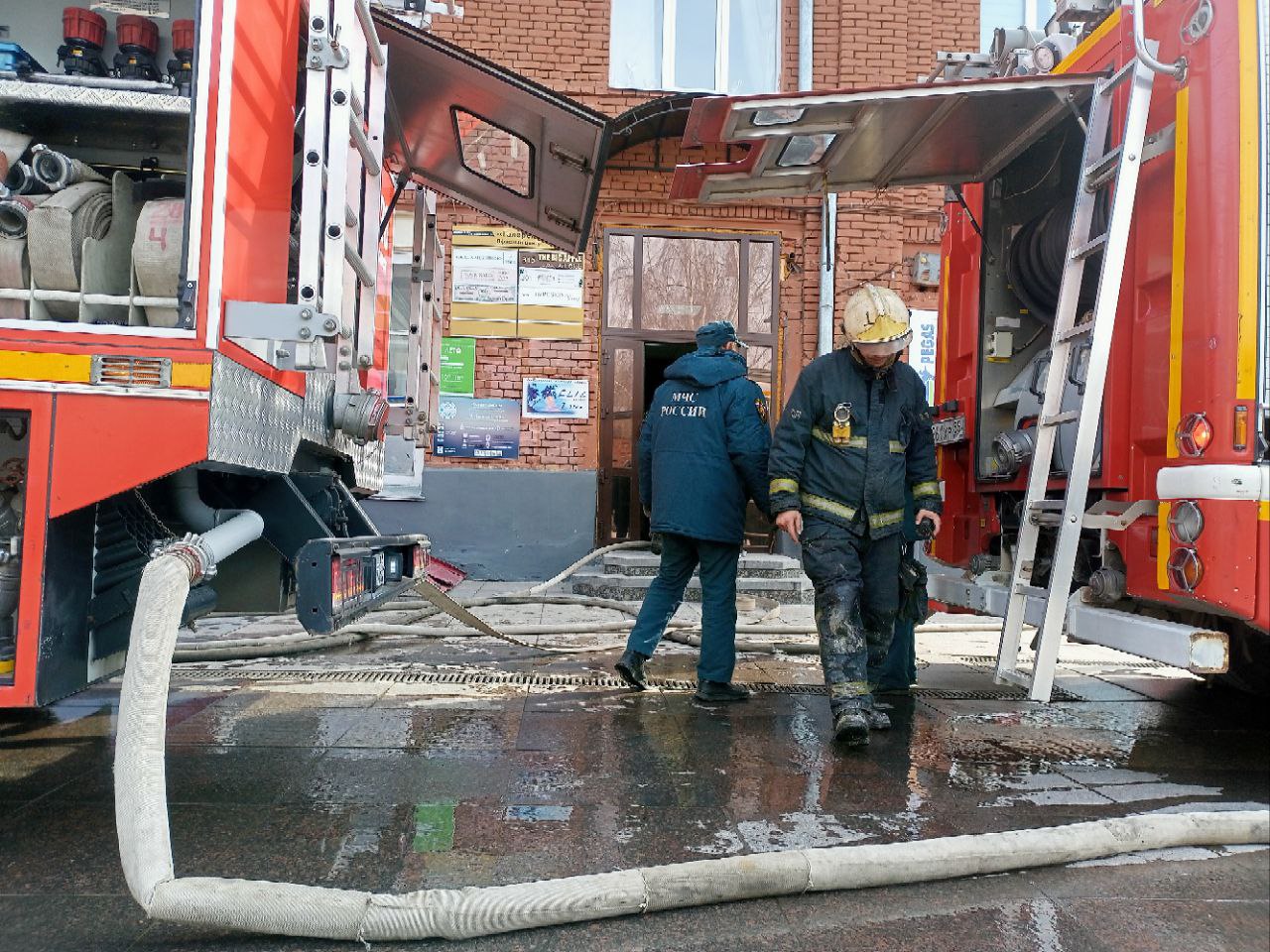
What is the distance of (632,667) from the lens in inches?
188

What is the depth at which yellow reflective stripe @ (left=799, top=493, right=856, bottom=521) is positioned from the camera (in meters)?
4.06

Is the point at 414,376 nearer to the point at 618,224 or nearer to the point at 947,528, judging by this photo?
the point at 947,528

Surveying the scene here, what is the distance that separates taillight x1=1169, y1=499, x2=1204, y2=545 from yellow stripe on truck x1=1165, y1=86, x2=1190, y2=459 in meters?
0.20

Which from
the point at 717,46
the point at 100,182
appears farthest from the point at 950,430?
the point at 717,46

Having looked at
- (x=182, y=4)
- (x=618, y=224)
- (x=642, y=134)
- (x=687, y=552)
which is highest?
(x=642, y=134)

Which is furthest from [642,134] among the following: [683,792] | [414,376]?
[683,792]

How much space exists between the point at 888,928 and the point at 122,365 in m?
2.28

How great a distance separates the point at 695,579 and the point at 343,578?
18.9 feet

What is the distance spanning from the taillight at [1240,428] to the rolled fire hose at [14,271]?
366cm

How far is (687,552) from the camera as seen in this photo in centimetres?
483

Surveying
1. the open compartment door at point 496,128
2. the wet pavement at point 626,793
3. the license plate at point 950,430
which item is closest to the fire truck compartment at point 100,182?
the open compartment door at point 496,128

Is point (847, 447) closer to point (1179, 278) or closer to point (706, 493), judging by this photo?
point (706, 493)

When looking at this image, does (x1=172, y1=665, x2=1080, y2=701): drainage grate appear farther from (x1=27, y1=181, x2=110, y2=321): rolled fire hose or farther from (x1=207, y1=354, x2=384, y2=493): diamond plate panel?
(x1=27, y1=181, x2=110, y2=321): rolled fire hose

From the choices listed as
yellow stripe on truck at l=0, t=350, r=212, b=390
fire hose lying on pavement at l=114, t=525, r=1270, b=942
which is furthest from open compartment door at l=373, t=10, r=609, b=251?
fire hose lying on pavement at l=114, t=525, r=1270, b=942
